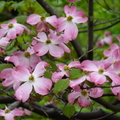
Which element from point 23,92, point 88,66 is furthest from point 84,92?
point 23,92

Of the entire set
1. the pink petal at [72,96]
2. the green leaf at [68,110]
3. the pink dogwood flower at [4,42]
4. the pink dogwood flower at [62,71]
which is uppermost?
the pink dogwood flower at [4,42]

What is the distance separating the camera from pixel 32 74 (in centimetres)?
93

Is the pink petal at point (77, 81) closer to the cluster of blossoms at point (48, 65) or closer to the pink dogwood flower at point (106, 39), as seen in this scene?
the cluster of blossoms at point (48, 65)

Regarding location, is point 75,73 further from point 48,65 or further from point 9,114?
point 9,114

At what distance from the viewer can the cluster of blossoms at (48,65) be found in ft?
2.93

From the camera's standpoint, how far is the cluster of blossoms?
2.93 feet

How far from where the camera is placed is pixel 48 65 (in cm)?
95

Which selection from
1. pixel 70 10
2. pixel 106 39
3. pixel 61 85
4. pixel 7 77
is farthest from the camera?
pixel 106 39

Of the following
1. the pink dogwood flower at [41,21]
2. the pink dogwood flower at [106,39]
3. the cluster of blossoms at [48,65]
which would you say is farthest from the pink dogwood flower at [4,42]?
the pink dogwood flower at [106,39]

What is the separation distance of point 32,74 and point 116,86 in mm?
258

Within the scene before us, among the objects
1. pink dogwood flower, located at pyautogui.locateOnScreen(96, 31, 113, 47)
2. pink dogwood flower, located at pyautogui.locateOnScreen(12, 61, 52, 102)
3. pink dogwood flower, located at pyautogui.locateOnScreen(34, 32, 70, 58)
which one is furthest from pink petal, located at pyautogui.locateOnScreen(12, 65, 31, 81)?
pink dogwood flower, located at pyautogui.locateOnScreen(96, 31, 113, 47)

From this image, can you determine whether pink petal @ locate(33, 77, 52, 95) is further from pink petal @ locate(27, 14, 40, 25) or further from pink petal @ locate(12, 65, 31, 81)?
pink petal @ locate(27, 14, 40, 25)

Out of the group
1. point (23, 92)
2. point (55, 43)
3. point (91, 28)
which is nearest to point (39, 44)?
point (55, 43)

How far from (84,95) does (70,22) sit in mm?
253
